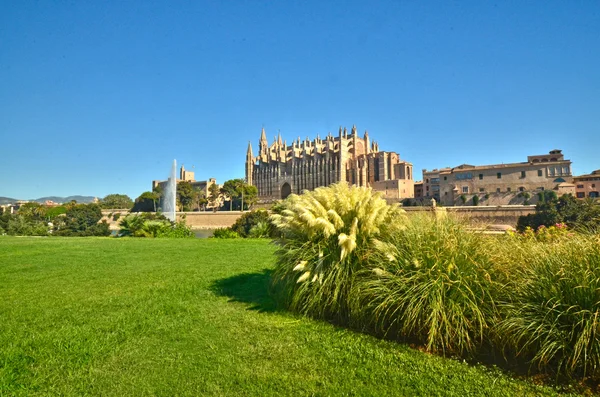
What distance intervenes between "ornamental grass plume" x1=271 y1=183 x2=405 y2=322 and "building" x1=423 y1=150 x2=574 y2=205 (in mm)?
55211

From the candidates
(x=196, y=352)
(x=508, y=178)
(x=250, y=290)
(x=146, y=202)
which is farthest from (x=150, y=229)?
(x=146, y=202)

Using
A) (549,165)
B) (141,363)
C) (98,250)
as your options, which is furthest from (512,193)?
(141,363)

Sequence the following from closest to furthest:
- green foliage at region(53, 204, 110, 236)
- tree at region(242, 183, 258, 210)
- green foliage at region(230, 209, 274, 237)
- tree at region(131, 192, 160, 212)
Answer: green foliage at region(230, 209, 274, 237)
green foliage at region(53, 204, 110, 236)
tree at region(242, 183, 258, 210)
tree at region(131, 192, 160, 212)

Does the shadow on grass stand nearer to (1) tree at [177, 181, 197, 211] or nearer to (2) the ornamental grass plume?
(2) the ornamental grass plume

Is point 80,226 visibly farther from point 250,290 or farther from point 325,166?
point 325,166

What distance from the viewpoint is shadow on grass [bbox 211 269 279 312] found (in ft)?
17.2

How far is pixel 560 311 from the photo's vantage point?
298 cm

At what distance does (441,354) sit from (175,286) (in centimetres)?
473

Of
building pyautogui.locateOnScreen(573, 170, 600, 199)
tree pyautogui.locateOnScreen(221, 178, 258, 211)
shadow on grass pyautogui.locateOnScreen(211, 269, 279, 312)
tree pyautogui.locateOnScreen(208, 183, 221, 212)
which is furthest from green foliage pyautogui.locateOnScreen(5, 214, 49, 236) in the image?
building pyautogui.locateOnScreen(573, 170, 600, 199)

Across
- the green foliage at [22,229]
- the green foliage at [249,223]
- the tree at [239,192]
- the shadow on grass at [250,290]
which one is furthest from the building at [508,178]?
the shadow on grass at [250,290]

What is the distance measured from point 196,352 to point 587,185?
59.7m

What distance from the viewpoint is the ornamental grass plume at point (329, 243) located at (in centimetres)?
436

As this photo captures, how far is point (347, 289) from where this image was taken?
434 centimetres

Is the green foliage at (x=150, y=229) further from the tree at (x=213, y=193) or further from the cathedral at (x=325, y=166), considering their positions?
the tree at (x=213, y=193)
